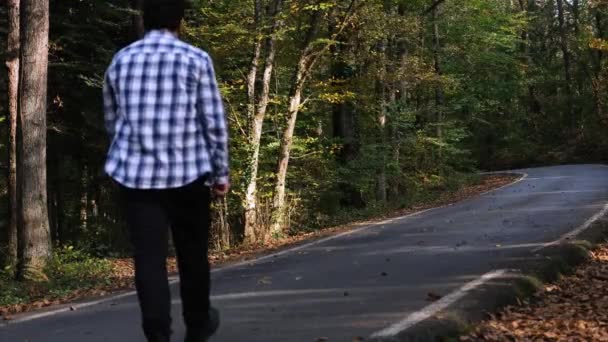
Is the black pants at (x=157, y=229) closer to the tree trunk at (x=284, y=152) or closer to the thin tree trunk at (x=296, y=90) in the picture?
the tree trunk at (x=284, y=152)

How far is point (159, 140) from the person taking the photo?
3482 millimetres

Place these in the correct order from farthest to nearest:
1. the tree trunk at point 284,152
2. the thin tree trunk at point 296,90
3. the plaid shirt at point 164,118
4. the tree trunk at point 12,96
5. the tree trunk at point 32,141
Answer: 1. the thin tree trunk at point 296,90
2. the tree trunk at point 284,152
3. the tree trunk at point 12,96
4. the tree trunk at point 32,141
5. the plaid shirt at point 164,118

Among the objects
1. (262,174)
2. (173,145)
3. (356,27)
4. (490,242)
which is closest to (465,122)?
(356,27)

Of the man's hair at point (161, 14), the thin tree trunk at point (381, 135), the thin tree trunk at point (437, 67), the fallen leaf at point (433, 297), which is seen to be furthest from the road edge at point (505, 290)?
the thin tree trunk at point (437, 67)

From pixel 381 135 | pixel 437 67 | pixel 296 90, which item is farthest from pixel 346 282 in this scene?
pixel 437 67

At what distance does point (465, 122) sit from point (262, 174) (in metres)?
25.4

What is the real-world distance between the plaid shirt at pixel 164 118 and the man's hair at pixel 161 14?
2.3 inches

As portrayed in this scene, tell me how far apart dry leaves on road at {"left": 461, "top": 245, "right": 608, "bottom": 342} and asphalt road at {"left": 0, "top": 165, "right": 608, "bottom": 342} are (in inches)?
27.9

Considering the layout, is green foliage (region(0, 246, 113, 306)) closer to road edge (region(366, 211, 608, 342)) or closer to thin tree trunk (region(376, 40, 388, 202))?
road edge (region(366, 211, 608, 342))

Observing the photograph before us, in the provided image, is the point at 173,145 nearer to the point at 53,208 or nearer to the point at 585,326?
the point at 585,326

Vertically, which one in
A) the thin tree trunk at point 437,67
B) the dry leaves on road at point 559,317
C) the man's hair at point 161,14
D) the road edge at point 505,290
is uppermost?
the thin tree trunk at point 437,67

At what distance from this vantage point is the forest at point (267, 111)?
40.9 ft

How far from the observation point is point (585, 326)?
6137mm

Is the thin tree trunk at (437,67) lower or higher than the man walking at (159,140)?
higher
